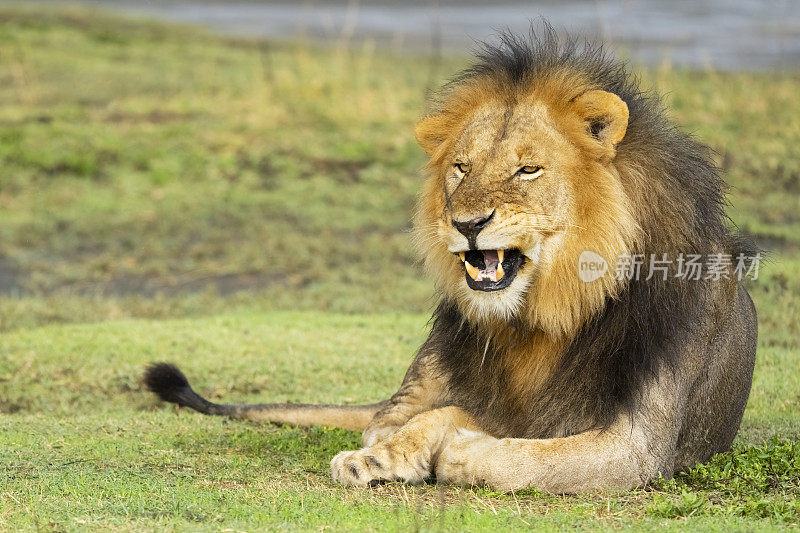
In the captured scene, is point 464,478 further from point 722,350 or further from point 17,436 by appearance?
point 17,436

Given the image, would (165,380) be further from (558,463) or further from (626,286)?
(626,286)

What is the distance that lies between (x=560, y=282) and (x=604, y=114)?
695 mm

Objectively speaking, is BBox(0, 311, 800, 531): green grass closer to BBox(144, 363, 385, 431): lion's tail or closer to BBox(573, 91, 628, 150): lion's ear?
BBox(144, 363, 385, 431): lion's tail

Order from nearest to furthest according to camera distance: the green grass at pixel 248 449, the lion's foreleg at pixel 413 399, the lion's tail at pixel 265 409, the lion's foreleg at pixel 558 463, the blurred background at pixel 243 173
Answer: the green grass at pixel 248 449
the lion's foreleg at pixel 558 463
the lion's foreleg at pixel 413 399
the lion's tail at pixel 265 409
the blurred background at pixel 243 173

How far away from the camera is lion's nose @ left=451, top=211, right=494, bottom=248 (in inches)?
171

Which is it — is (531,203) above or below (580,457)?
above

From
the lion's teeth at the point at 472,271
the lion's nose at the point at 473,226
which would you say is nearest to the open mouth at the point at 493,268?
the lion's teeth at the point at 472,271

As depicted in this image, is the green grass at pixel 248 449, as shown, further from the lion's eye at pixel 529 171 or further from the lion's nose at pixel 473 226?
the lion's eye at pixel 529 171

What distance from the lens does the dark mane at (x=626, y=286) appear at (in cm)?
461

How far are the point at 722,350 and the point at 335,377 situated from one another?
3290mm

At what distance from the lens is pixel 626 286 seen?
454 centimetres

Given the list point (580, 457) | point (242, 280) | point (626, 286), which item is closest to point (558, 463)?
point (580, 457)

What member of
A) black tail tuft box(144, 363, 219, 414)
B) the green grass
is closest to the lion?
the green grass

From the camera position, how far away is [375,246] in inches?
484
